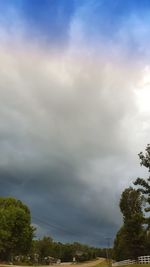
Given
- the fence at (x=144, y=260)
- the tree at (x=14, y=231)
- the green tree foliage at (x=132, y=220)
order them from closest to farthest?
1. the fence at (x=144, y=260)
2. the green tree foliage at (x=132, y=220)
3. the tree at (x=14, y=231)

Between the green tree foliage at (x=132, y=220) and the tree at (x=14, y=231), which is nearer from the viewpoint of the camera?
the green tree foliage at (x=132, y=220)

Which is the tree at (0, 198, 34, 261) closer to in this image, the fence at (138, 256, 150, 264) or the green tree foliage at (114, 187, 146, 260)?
the green tree foliage at (114, 187, 146, 260)

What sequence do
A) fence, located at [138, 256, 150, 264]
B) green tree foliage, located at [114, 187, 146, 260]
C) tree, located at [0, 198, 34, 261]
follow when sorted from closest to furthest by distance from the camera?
fence, located at [138, 256, 150, 264] → green tree foliage, located at [114, 187, 146, 260] → tree, located at [0, 198, 34, 261]

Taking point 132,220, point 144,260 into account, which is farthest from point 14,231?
point 144,260

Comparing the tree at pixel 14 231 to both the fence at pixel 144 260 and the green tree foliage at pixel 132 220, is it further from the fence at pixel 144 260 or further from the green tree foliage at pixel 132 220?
the fence at pixel 144 260

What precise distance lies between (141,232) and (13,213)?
52.5m

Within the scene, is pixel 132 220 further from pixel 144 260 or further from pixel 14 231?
pixel 14 231

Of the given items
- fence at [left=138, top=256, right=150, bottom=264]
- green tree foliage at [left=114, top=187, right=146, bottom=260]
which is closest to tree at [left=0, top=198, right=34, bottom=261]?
green tree foliage at [left=114, top=187, right=146, bottom=260]

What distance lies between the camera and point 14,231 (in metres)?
124

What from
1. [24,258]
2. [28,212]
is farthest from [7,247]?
[24,258]

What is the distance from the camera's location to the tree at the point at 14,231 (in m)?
121

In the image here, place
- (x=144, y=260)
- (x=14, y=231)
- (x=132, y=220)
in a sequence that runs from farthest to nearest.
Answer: (x=14, y=231) < (x=132, y=220) < (x=144, y=260)

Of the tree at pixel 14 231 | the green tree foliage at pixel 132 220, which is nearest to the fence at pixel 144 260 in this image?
the green tree foliage at pixel 132 220

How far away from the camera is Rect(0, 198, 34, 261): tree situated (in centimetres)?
12094
